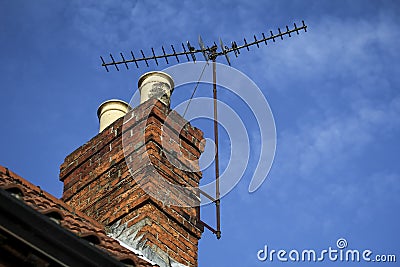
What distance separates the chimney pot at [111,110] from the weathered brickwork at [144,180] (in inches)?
21.1

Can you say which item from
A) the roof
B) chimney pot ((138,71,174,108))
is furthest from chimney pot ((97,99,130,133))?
the roof

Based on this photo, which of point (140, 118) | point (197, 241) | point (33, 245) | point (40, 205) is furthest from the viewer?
point (140, 118)

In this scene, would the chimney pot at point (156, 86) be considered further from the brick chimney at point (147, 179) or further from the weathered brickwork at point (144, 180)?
the weathered brickwork at point (144, 180)

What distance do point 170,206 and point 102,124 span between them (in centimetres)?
173

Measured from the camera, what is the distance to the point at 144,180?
6785 mm

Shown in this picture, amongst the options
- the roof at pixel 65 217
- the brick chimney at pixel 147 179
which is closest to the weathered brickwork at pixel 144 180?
the brick chimney at pixel 147 179

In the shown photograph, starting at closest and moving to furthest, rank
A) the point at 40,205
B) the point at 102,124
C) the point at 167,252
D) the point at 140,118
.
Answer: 1. the point at 40,205
2. the point at 167,252
3. the point at 140,118
4. the point at 102,124

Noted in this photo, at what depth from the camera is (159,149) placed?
7160 mm

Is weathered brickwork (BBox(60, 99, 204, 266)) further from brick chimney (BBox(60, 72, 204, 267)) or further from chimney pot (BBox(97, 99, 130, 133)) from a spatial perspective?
chimney pot (BBox(97, 99, 130, 133))

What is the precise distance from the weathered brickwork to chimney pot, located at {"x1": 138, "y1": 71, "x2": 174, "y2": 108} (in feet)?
1.34

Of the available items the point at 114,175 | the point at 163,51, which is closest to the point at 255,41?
the point at 163,51

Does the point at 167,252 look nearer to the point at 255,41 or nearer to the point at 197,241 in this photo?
the point at 197,241

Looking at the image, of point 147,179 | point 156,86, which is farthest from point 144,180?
point 156,86

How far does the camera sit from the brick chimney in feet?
21.4
